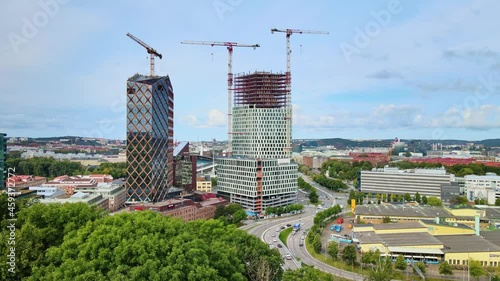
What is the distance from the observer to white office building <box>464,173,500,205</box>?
216 feet

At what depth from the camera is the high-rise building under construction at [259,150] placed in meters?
58.3

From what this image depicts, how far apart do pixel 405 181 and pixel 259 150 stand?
28520 millimetres

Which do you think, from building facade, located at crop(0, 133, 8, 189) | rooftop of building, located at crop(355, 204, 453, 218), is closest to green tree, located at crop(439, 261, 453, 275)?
rooftop of building, located at crop(355, 204, 453, 218)

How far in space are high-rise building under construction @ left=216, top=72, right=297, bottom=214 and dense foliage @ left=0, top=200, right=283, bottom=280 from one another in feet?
119

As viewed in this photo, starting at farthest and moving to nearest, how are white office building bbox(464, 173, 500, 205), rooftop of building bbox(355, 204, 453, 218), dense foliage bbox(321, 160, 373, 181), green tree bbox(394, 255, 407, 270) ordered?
dense foliage bbox(321, 160, 373, 181), white office building bbox(464, 173, 500, 205), rooftop of building bbox(355, 204, 453, 218), green tree bbox(394, 255, 407, 270)

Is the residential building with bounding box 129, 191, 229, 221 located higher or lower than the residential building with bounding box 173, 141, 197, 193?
lower

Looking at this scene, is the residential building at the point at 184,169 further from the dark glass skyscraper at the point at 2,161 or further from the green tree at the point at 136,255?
the green tree at the point at 136,255

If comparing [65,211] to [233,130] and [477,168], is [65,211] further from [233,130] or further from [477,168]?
[477,168]

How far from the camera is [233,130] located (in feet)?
230

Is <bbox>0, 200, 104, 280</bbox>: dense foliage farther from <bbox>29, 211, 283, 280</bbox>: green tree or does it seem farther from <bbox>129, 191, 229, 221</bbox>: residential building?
<bbox>129, 191, 229, 221</bbox>: residential building

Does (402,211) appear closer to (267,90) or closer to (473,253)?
(473,253)

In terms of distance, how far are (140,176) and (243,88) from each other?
29.3 m

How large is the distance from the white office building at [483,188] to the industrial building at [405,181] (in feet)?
11.1

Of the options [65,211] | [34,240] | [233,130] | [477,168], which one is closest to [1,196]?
[65,211]
